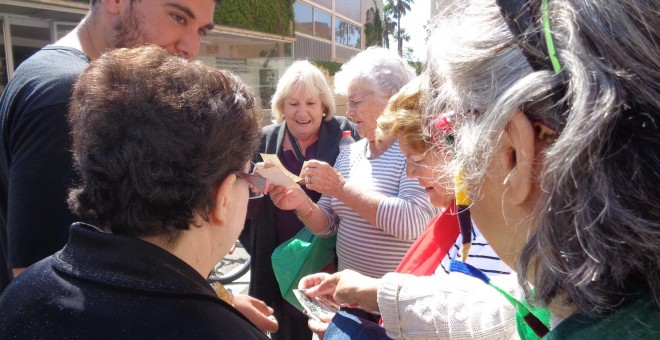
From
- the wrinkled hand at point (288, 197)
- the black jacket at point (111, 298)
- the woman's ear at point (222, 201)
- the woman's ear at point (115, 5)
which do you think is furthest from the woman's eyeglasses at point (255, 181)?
the wrinkled hand at point (288, 197)

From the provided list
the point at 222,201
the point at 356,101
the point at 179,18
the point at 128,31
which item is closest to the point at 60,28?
the point at 356,101

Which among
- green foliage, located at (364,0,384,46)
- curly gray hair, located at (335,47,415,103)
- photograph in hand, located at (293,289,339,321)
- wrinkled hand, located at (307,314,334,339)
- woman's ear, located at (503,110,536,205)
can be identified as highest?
green foliage, located at (364,0,384,46)

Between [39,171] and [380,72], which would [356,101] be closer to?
[380,72]

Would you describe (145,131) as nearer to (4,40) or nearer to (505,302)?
(505,302)

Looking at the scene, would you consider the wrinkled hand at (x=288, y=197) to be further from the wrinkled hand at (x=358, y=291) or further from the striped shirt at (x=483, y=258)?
the striped shirt at (x=483, y=258)

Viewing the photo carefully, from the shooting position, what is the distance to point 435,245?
1665 mm

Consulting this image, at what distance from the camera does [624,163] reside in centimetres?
64

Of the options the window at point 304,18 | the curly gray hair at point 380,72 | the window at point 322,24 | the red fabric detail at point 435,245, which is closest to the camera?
the red fabric detail at point 435,245

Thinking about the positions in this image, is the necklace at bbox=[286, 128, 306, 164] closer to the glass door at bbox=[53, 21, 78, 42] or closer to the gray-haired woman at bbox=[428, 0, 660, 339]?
the gray-haired woman at bbox=[428, 0, 660, 339]

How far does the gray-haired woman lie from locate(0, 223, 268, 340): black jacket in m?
0.64

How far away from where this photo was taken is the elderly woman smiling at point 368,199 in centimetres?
239

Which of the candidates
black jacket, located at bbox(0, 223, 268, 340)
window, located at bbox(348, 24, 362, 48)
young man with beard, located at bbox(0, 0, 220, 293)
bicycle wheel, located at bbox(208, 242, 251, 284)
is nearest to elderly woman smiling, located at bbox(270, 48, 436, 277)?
young man with beard, located at bbox(0, 0, 220, 293)

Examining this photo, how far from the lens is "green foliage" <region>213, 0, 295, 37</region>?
15.9 meters

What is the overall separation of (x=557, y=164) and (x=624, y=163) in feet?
0.26
